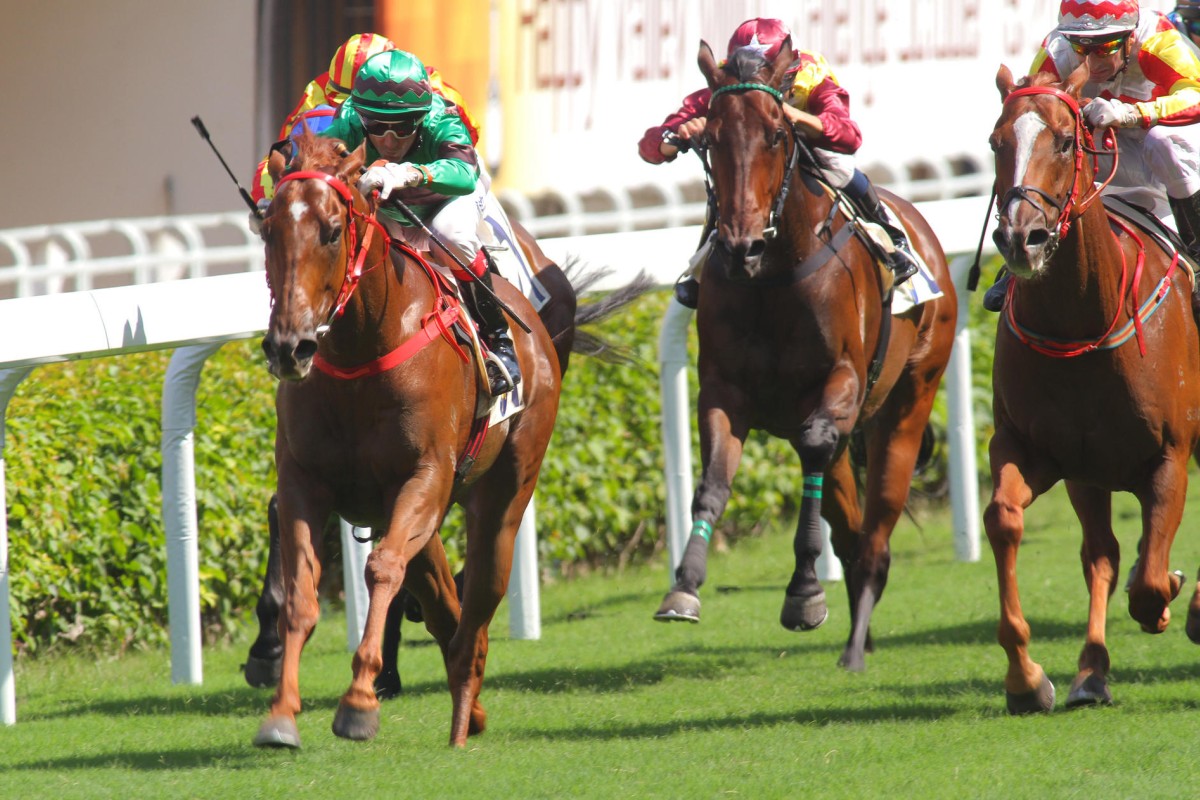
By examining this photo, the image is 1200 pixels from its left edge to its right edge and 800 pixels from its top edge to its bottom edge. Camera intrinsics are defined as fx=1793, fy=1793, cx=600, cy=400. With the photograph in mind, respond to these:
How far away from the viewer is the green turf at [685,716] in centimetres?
463

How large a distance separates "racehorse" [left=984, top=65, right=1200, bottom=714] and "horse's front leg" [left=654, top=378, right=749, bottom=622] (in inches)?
34.8

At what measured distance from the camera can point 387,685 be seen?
20.8 feet

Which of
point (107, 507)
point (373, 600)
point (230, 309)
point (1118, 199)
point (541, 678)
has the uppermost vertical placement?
point (1118, 199)

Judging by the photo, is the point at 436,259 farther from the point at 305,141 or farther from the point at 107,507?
the point at 107,507

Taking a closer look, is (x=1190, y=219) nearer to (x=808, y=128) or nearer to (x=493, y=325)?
(x=808, y=128)

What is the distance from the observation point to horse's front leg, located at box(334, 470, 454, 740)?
15.1ft

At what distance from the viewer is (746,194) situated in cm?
558

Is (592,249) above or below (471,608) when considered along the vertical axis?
above

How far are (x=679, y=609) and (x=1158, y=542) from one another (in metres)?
1.43

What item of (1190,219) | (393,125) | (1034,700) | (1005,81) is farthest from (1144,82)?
(393,125)

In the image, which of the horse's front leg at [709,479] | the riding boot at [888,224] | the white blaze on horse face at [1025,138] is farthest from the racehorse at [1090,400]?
the riding boot at [888,224]

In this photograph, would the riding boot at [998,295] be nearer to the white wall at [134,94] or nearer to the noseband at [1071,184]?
the noseband at [1071,184]

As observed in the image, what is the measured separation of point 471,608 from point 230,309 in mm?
1403

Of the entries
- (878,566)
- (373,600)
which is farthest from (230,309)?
(878,566)
